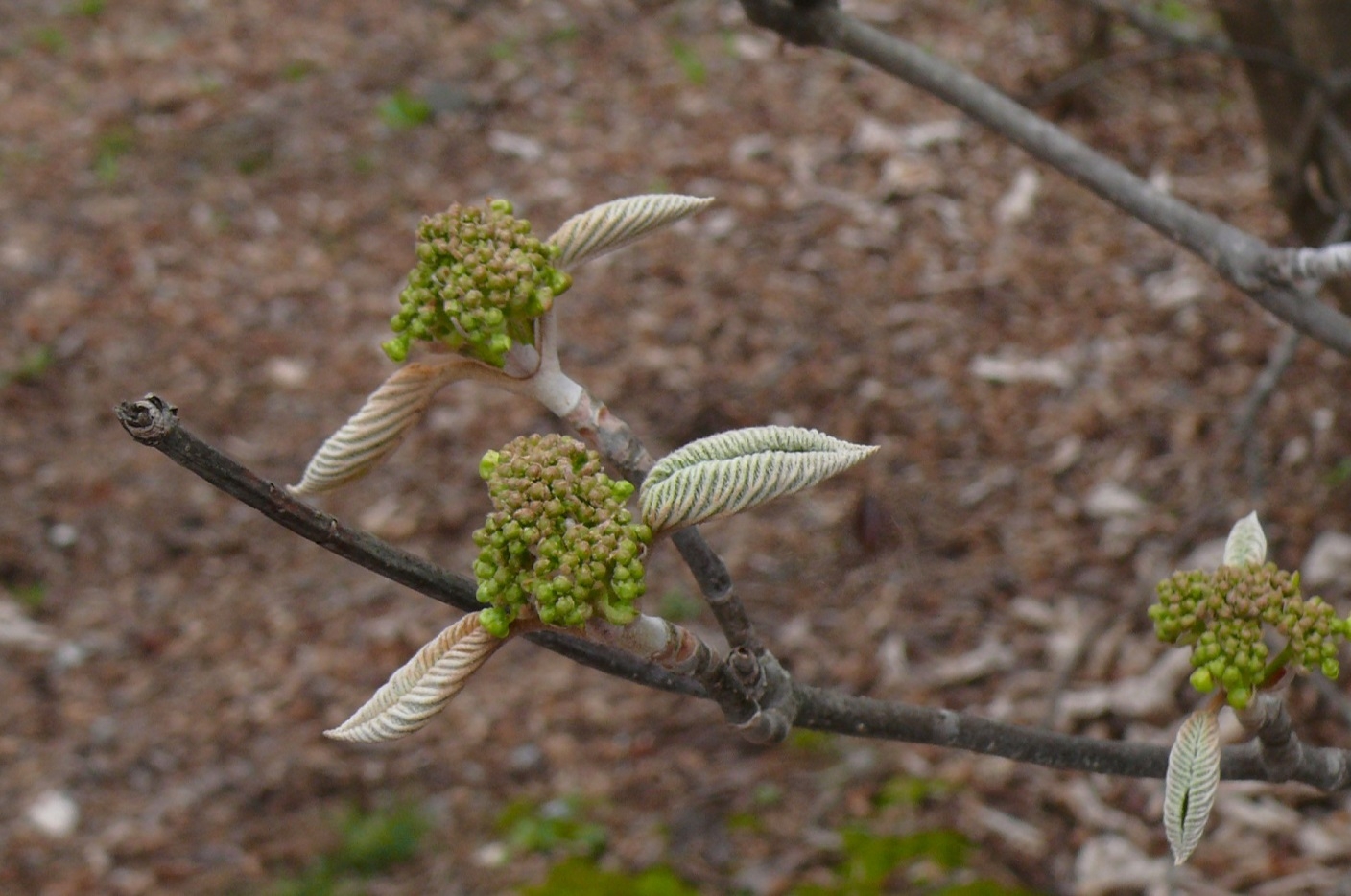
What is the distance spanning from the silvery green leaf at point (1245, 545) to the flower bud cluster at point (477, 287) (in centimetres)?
63

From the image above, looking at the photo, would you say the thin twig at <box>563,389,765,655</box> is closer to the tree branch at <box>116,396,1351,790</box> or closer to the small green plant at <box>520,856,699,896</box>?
the tree branch at <box>116,396,1351,790</box>

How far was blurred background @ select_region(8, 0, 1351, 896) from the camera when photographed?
298cm

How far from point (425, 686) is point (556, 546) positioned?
127 millimetres

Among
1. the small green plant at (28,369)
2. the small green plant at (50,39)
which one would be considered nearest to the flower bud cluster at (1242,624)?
the small green plant at (28,369)

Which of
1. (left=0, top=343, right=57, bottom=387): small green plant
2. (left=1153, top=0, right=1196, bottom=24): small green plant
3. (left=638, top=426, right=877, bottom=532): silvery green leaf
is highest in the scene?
(left=638, top=426, right=877, bottom=532): silvery green leaf

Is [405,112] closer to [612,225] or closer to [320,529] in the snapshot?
[612,225]

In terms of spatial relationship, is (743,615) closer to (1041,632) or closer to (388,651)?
(1041,632)

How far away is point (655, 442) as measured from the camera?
4094mm

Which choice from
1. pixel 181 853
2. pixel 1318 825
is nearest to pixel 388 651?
pixel 181 853

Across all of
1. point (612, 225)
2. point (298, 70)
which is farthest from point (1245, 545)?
point (298, 70)

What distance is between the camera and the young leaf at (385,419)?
929 millimetres

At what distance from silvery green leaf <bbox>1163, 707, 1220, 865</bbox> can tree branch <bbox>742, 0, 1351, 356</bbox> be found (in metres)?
0.63

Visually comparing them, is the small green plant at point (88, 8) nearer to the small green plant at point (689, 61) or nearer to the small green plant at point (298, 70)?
the small green plant at point (298, 70)

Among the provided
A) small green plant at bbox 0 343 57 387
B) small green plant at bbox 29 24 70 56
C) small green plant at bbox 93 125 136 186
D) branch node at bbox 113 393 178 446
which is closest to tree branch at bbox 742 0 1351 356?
branch node at bbox 113 393 178 446
